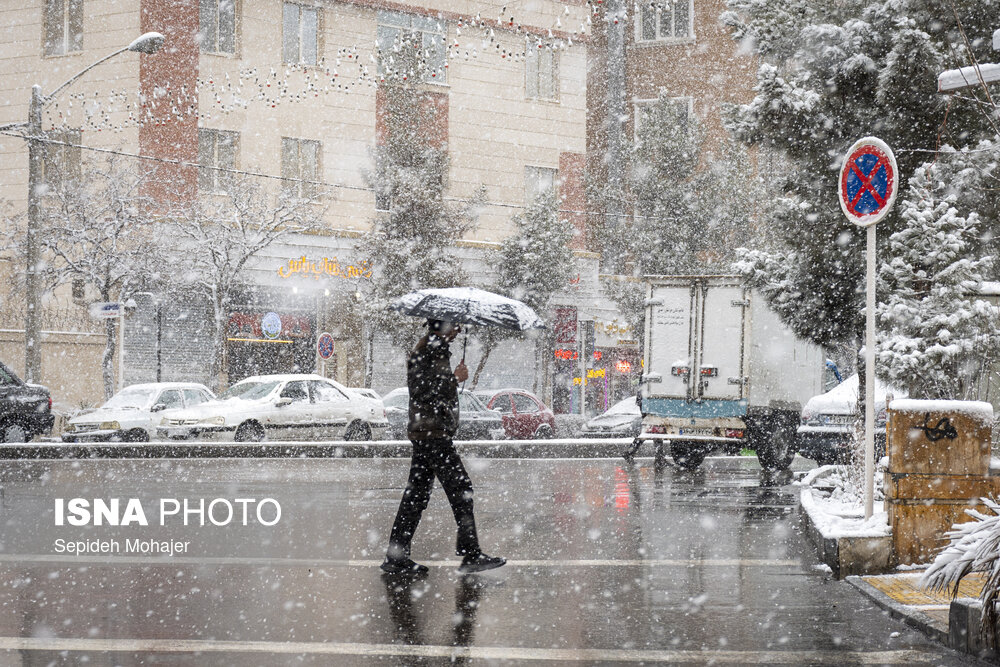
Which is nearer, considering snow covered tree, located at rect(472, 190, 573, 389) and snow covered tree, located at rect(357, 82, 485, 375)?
snow covered tree, located at rect(357, 82, 485, 375)

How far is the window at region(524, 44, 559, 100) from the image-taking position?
38.9 meters

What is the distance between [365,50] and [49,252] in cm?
1064

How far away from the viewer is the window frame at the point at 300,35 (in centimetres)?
3481

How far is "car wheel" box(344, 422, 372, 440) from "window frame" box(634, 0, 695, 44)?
24678mm

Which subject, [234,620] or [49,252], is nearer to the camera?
[234,620]

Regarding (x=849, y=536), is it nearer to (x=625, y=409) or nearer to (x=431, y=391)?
(x=431, y=391)

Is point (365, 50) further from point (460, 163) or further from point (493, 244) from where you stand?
point (493, 244)

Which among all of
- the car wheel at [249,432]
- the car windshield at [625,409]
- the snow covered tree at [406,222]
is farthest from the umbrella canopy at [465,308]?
the snow covered tree at [406,222]

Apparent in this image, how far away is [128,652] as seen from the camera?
605 cm

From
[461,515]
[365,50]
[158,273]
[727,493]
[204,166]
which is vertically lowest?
[727,493]

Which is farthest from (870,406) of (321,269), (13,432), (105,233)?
(321,269)

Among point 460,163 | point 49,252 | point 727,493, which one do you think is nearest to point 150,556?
point 727,493

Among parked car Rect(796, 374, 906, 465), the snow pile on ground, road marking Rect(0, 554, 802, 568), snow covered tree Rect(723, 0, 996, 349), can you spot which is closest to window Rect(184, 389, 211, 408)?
parked car Rect(796, 374, 906, 465)

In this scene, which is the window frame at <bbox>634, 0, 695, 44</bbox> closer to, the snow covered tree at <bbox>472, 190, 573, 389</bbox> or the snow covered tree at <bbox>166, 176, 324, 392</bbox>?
the snow covered tree at <bbox>472, 190, 573, 389</bbox>
